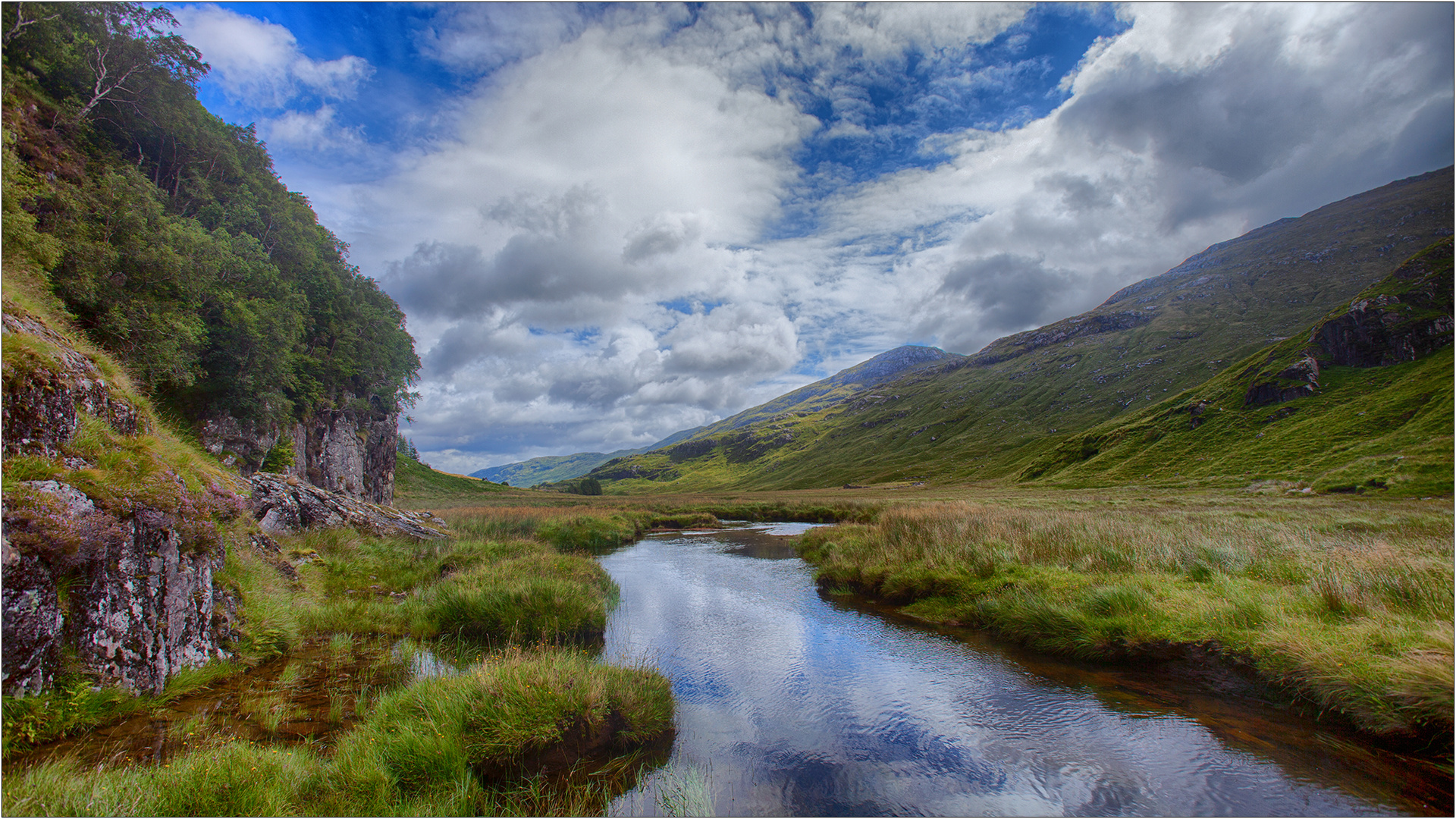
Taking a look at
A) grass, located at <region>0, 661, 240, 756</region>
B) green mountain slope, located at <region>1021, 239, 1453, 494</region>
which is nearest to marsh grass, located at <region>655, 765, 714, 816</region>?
grass, located at <region>0, 661, 240, 756</region>

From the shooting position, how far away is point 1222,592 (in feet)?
38.8

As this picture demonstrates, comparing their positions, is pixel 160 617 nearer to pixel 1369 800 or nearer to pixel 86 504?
pixel 86 504

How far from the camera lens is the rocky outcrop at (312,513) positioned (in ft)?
62.6

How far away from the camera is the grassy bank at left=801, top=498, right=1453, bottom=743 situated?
303 inches

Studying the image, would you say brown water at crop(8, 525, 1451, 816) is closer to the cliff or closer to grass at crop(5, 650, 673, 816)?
grass at crop(5, 650, 673, 816)

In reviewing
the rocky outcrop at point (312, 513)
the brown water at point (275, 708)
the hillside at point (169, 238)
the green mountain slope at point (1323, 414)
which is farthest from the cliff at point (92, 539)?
the green mountain slope at point (1323, 414)

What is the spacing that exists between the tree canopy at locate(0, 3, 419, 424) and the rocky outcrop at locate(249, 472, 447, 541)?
18.6 feet

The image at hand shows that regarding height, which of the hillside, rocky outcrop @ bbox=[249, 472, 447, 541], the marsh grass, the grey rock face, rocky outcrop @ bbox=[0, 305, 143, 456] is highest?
the hillside

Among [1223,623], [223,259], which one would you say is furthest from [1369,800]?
[223,259]

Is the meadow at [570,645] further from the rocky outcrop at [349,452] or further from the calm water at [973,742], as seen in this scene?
the rocky outcrop at [349,452]

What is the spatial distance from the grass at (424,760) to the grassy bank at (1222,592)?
1027cm

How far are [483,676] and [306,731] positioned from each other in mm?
2490

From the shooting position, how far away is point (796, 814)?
273 inches

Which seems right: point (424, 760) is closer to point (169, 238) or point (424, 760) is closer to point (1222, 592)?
point (1222, 592)
